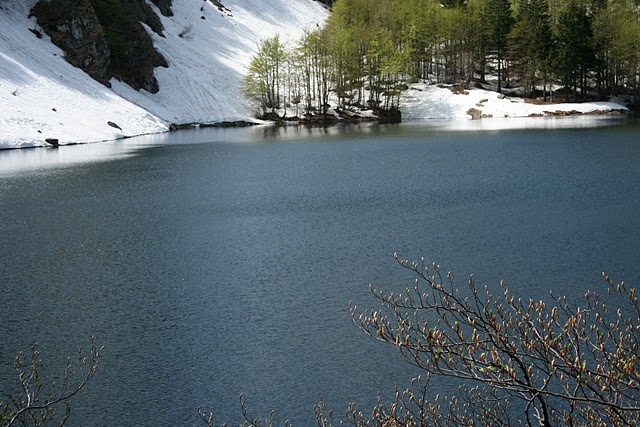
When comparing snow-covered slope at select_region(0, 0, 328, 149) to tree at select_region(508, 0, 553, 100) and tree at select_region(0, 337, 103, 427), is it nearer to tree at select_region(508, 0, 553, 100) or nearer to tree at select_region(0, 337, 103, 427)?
tree at select_region(508, 0, 553, 100)

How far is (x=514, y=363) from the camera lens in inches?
355

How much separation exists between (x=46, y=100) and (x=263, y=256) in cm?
3805

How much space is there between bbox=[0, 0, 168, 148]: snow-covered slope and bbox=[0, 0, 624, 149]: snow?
3.8 inches

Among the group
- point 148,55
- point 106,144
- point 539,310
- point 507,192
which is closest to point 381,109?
point 148,55

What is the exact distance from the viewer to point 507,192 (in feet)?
80.1

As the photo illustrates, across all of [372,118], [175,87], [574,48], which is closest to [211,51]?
[175,87]

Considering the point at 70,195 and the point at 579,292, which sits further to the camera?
the point at 70,195

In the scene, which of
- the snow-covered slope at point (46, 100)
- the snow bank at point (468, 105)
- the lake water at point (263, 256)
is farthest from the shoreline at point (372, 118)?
the lake water at point (263, 256)

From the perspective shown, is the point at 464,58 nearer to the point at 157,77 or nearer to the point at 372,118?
the point at 372,118

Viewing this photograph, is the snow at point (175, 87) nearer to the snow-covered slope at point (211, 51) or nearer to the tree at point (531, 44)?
the snow-covered slope at point (211, 51)

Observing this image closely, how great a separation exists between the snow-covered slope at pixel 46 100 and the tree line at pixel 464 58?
23.0 meters

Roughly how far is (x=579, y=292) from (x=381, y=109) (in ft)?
228

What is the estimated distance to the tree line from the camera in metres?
77.8

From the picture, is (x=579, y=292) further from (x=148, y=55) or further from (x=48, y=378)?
(x=148, y=55)
